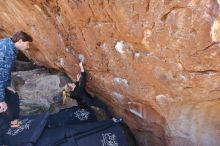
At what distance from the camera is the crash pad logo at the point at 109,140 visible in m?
3.74

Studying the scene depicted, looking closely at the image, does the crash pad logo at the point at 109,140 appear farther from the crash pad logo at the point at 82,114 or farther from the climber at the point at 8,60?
the climber at the point at 8,60

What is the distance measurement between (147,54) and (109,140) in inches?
35.7

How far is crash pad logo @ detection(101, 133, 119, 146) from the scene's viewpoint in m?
3.74

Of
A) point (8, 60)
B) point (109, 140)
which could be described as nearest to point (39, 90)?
point (8, 60)

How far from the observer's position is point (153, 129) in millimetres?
3873

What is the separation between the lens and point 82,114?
4.00 metres

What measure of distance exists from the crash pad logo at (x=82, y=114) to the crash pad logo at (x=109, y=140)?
0.29m

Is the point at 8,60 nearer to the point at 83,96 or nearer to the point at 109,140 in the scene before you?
the point at 83,96

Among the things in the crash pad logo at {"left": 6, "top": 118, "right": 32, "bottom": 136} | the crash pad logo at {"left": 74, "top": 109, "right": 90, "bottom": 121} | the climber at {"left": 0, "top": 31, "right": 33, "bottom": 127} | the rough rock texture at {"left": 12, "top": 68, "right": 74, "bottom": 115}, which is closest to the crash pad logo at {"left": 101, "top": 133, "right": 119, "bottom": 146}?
the crash pad logo at {"left": 74, "top": 109, "right": 90, "bottom": 121}

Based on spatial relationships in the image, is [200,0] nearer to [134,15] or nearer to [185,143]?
[134,15]

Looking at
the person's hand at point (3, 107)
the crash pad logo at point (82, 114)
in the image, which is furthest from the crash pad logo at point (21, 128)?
the crash pad logo at point (82, 114)

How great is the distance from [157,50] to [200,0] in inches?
22.9

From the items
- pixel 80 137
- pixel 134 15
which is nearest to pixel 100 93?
pixel 80 137

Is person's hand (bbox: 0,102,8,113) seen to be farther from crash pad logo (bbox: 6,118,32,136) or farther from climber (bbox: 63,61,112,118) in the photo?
climber (bbox: 63,61,112,118)
